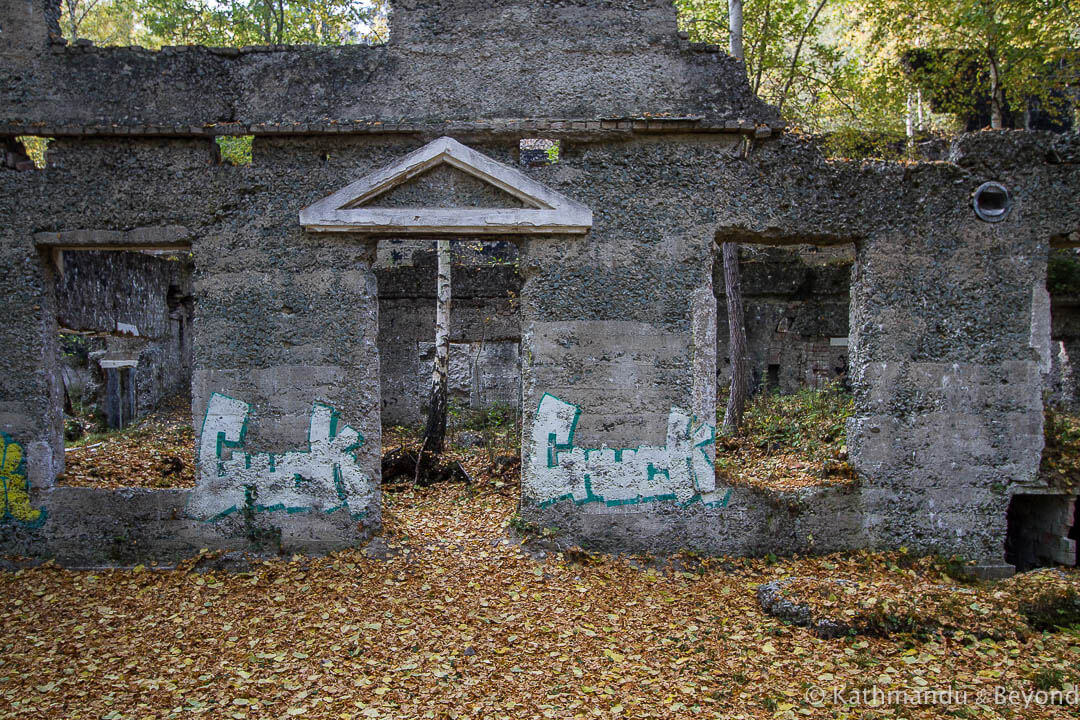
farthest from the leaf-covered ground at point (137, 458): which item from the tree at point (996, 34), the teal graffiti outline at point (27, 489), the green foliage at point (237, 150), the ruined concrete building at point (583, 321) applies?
the tree at point (996, 34)

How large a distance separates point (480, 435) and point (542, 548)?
639 cm

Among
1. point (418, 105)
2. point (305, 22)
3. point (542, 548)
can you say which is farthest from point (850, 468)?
point (305, 22)

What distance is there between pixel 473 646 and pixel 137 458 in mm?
5555

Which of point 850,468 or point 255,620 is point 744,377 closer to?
point 850,468

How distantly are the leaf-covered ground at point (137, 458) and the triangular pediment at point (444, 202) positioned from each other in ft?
10.4

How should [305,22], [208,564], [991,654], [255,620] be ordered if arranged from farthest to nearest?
[305,22]
[208,564]
[255,620]
[991,654]

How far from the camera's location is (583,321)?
6.18 metres

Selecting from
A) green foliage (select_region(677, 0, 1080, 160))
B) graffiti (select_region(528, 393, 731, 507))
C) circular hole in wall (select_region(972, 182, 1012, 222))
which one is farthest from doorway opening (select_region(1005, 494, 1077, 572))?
green foliage (select_region(677, 0, 1080, 160))

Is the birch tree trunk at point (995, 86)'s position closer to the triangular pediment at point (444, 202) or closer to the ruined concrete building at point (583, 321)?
the ruined concrete building at point (583, 321)

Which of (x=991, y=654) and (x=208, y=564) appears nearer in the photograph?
(x=991, y=654)

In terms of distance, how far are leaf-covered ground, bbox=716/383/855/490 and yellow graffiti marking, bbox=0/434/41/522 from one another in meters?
6.05

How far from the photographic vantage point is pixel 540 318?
244 inches

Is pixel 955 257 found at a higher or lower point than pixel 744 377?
higher

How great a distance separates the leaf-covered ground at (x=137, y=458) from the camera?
267 inches
